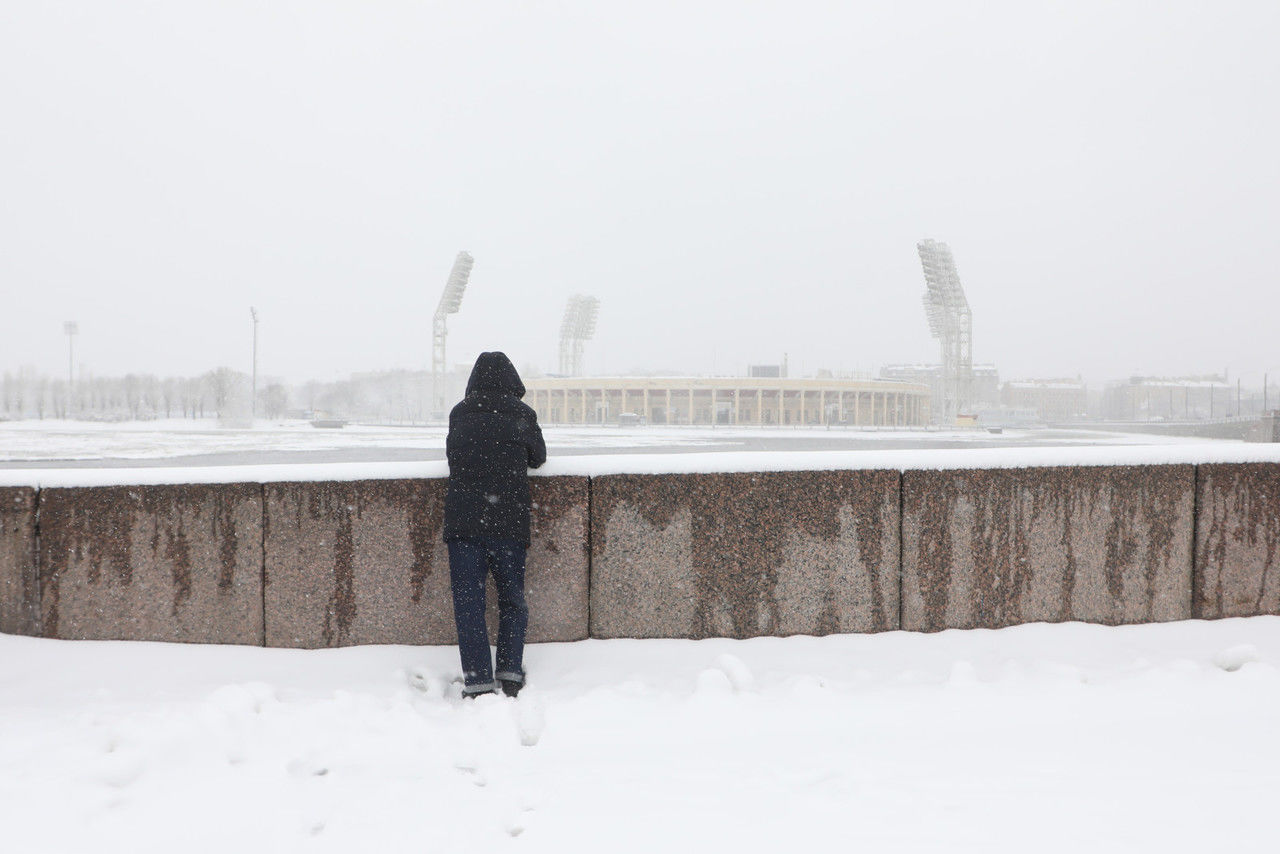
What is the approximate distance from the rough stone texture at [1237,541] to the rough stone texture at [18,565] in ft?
21.8

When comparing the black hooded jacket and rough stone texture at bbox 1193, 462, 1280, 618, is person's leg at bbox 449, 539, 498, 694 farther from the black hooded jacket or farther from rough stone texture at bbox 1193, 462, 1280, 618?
rough stone texture at bbox 1193, 462, 1280, 618

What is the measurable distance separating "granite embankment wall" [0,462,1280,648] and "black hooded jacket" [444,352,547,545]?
0.45 metres

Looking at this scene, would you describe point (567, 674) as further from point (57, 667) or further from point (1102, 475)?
point (1102, 475)

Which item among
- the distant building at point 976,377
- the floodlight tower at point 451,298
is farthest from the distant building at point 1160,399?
the floodlight tower at point 451,298

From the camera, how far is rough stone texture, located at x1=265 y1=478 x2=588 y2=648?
4211mm

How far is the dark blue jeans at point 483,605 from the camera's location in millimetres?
3684

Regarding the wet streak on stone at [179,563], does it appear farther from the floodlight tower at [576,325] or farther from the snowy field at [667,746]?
the floodlight tower at [576,325]

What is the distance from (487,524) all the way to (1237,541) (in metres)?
4.39

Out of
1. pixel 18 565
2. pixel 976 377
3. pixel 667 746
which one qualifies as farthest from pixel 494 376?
pixel 976 377

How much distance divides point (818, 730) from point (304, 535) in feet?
9.60

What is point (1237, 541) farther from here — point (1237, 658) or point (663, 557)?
point (663, 557)

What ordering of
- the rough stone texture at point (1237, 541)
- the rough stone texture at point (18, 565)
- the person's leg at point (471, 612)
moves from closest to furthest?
the person's leg at point (471, 612), the rough stone texture at point (18, 565), the rough stone texture at point (1237, 541)

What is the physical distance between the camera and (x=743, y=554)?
428cm

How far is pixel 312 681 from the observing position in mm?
3750
